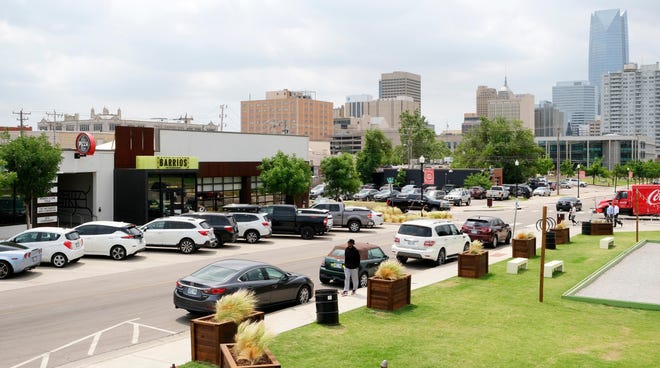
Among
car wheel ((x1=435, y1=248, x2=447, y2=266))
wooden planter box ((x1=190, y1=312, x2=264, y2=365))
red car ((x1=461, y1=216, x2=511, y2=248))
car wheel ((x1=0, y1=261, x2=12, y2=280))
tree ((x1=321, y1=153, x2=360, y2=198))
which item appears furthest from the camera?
tree ((x1=321, y1=153, x2=360, y2=198))

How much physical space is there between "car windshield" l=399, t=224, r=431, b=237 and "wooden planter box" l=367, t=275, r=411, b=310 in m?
9.42

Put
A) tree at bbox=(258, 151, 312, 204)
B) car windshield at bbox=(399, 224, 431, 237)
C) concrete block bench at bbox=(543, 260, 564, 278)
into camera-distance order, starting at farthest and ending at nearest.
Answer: tree at bbox=(258, 151, 312, 204) → car windshield at bbox=(399, 224, 431, 237) → concrete block bench at bbox=(543, 260, 564, 278)

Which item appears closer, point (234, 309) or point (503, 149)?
point (234, 309)

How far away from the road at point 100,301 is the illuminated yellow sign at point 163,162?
10458 mm

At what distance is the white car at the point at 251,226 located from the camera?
114 ft

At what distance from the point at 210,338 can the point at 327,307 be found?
361cm

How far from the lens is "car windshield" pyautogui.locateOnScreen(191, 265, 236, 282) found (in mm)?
16223

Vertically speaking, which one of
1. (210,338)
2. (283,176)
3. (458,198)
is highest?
(283,176)

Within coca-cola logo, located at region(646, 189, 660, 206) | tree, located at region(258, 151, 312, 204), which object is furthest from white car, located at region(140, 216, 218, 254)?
coca-cola logo, located at region(646, 189, 660, 206)

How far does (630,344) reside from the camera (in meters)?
13.4

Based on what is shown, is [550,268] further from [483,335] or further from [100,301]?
[100,301]

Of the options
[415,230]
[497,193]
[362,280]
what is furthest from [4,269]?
[497,193]

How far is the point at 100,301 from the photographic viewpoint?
18641 mm

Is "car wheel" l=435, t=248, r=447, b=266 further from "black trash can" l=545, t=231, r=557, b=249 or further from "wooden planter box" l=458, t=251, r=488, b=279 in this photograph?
"black trash can" l=545, t=231, r=557, b=249
